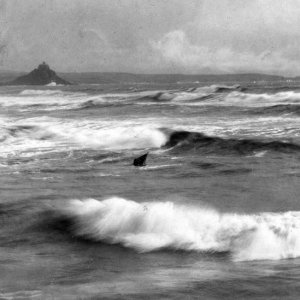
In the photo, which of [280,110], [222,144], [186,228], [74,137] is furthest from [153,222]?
[280,110]

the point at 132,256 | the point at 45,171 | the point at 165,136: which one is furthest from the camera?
the point at 165,136

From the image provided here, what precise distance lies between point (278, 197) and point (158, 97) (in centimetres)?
4959

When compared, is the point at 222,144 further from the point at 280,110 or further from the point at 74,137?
the point at 280,110

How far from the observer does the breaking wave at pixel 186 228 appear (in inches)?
365

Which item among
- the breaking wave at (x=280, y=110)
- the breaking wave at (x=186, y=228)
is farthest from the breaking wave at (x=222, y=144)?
the breaking wave at (x=280, y=110)

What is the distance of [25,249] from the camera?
9352 millimetres

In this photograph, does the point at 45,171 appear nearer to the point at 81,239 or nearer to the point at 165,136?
the point at 81,239

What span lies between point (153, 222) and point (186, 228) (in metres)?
0.58

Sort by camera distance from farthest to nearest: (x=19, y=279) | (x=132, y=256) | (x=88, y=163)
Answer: (x=88, y=163) < (x=132, y=256) < (x=19, y=279)

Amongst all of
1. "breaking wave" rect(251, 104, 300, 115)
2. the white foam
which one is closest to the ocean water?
the white foam

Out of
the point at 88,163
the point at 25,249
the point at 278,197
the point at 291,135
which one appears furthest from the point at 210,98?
the point at 25,249

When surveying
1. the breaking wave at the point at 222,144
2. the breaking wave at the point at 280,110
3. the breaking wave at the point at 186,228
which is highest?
the breaking wave at the point at 280,110

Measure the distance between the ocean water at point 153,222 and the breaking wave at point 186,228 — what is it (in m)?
0.02

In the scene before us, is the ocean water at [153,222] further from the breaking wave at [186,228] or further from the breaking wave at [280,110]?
the breaking wave at [280,110]
